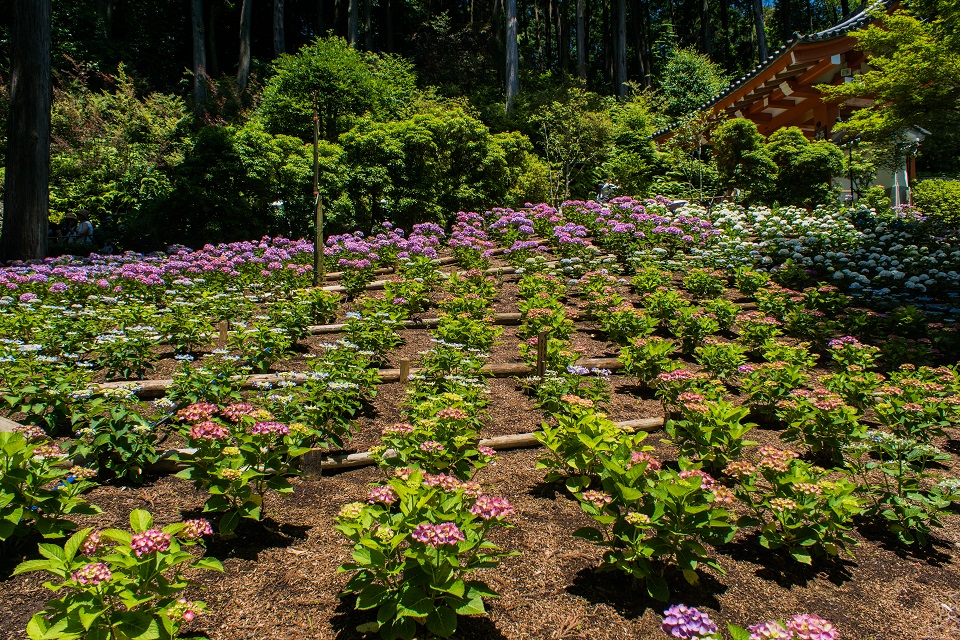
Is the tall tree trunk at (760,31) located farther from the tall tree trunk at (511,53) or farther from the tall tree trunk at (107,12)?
the tall tree trunk at (107,12)

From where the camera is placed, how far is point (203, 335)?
5.43m

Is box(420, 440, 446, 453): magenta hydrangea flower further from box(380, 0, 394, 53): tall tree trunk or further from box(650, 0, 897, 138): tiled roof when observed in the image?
box(380, 0, 394, 53): tall tree trunk

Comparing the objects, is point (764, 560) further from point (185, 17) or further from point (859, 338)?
point (185, 17)

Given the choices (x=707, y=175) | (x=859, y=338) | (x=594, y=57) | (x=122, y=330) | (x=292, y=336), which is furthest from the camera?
(x=594, y=57)

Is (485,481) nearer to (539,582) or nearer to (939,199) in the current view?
(539,582)

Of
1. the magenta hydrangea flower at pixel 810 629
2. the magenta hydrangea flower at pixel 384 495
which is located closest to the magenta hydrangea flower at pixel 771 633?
the magenta hydrangea flower at pixel 810 629

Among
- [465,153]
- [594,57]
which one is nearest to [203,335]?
[465,153]

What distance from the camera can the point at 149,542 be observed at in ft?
6.76

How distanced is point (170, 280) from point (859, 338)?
8.32 metres

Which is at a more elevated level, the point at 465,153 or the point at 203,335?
the point at 465,153

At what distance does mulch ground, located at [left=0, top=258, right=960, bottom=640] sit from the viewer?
8.46 ft

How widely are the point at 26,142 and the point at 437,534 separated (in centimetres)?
1136

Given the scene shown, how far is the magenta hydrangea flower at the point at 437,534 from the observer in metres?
2.17

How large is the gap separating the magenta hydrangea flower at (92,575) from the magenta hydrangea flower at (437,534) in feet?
3.25
